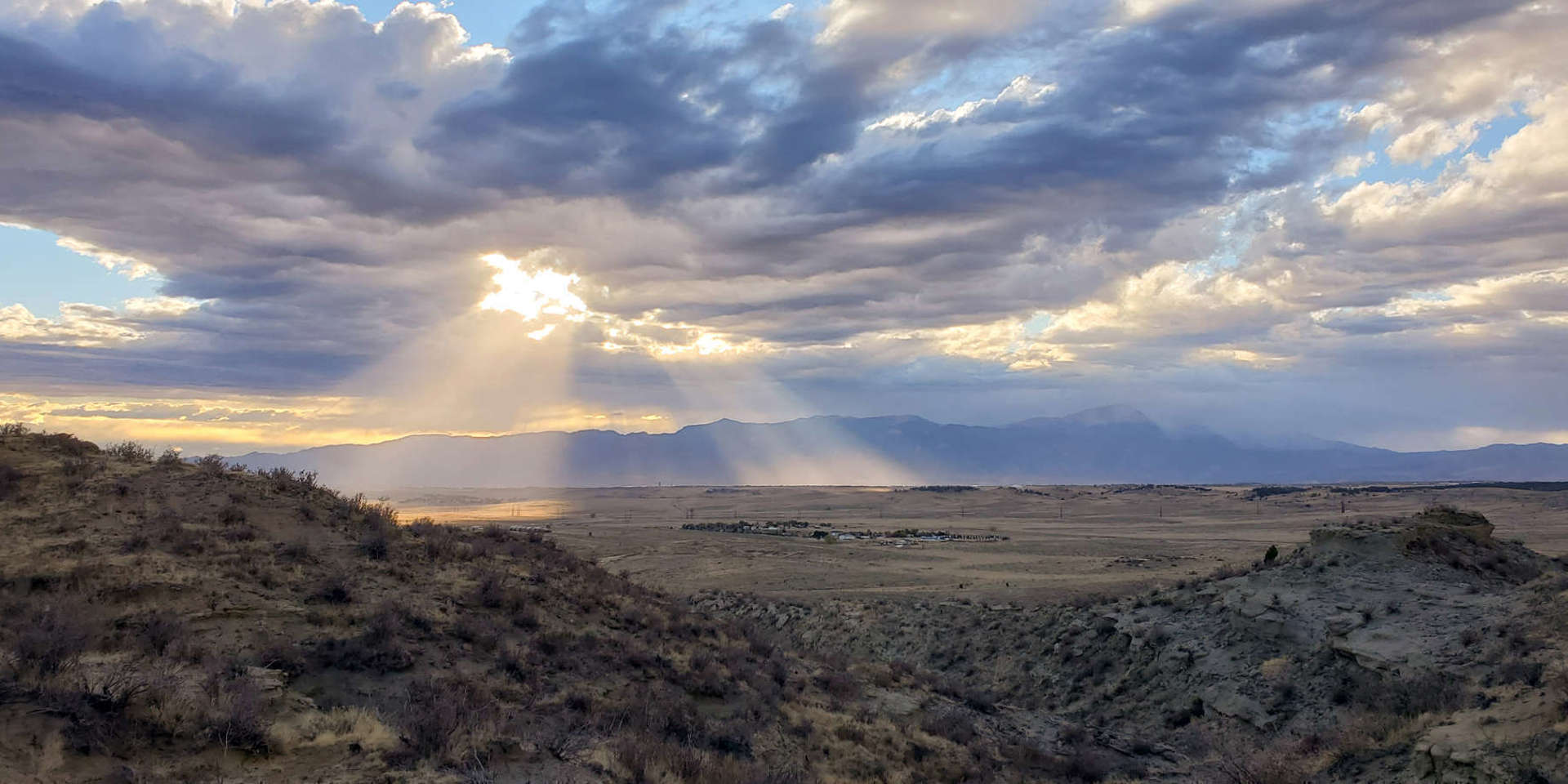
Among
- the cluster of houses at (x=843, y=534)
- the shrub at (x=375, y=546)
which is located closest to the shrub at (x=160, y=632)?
the shrub at (x=375, y=546)

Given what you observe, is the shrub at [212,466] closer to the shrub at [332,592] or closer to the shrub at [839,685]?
the shrub at [332,592]

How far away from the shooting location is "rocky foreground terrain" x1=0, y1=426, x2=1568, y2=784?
10961 mm

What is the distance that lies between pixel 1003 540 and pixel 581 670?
7617cm

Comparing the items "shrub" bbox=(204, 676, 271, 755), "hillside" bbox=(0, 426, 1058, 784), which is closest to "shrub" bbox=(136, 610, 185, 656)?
"hillside" bbox=(0, 426, 1058, 784)

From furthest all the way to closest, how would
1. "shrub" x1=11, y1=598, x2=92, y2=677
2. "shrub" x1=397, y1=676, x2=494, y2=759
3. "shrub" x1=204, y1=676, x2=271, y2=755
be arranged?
"shrub" x1=397, y1=676, x2=494, y2=759, "shrub" x1=11, y1=598, x2=92, y2=677, "shrub" x1=204, y1=676, x2=271, y2=755

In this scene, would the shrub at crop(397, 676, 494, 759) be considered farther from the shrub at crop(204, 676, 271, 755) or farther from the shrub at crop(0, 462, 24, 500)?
the shrub at crop(0, 462, 24, 500)

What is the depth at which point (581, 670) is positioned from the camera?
1634 centimetres

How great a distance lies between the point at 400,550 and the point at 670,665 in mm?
6621

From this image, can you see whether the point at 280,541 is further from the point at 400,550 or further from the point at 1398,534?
the point at 1398,534

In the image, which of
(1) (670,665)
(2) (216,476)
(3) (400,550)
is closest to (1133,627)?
(1) (670,665)

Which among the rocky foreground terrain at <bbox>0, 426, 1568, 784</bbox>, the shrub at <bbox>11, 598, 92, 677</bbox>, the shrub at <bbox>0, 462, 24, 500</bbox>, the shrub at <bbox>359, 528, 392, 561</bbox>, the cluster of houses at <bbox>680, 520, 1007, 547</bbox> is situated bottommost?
the cluster of houses at <bbox>680, 520, 1007, 547</bbox>

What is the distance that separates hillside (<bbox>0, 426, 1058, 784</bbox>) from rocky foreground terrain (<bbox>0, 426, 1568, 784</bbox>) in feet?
0.17

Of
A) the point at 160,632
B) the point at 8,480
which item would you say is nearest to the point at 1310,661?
the point at 160,632

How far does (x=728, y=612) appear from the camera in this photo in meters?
40.9
